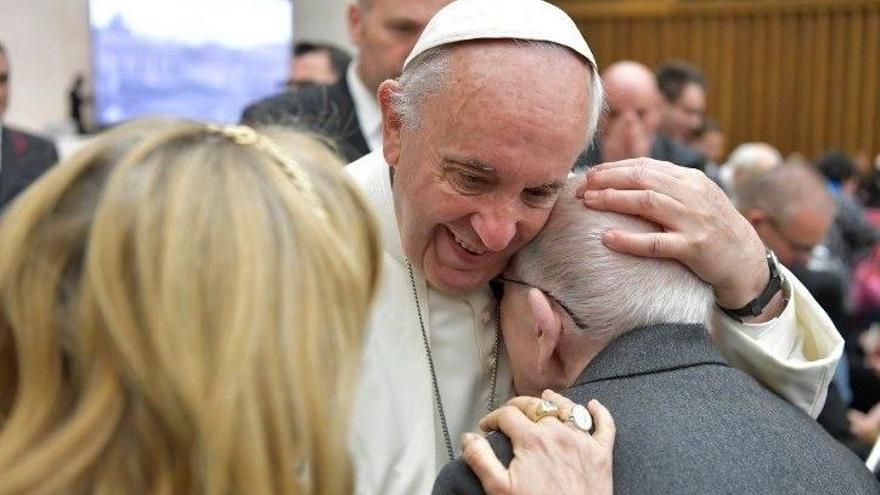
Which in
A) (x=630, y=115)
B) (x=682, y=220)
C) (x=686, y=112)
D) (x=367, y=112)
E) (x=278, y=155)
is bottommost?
(x=686, y=112)

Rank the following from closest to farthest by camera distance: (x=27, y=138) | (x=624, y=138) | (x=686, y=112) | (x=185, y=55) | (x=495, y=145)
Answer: (x=495, y=145), (x=27, y=138), (x=624, y=138), (x=185, y=55), (x=686, y=112)

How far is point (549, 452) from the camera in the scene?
1.39m

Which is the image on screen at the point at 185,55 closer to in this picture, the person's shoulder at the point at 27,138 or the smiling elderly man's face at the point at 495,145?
the person's shoulder at the point at 27,138

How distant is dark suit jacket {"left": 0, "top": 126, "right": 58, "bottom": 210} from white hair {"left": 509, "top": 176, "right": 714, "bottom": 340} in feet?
7.49

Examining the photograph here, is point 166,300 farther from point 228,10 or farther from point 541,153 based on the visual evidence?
point 228,10

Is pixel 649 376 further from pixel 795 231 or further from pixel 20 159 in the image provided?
pixel 20 159

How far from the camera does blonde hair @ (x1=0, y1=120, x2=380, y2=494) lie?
912mm

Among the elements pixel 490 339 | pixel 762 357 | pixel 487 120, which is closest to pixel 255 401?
pixel 487 120

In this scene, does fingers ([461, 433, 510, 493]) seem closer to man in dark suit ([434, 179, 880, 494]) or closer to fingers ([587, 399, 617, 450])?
man in dark suit ([434, 179, 880, 494])

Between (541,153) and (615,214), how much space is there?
146mm

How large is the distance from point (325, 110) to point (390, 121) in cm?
129

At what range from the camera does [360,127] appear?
2.98 metres

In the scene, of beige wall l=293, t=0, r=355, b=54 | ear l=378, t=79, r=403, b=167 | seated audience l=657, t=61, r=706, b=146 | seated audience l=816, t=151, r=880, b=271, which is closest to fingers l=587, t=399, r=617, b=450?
ear l=378, t=79, r=403, b=167

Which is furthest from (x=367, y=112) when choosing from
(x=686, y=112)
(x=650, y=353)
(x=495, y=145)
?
(x=686, y=112)
